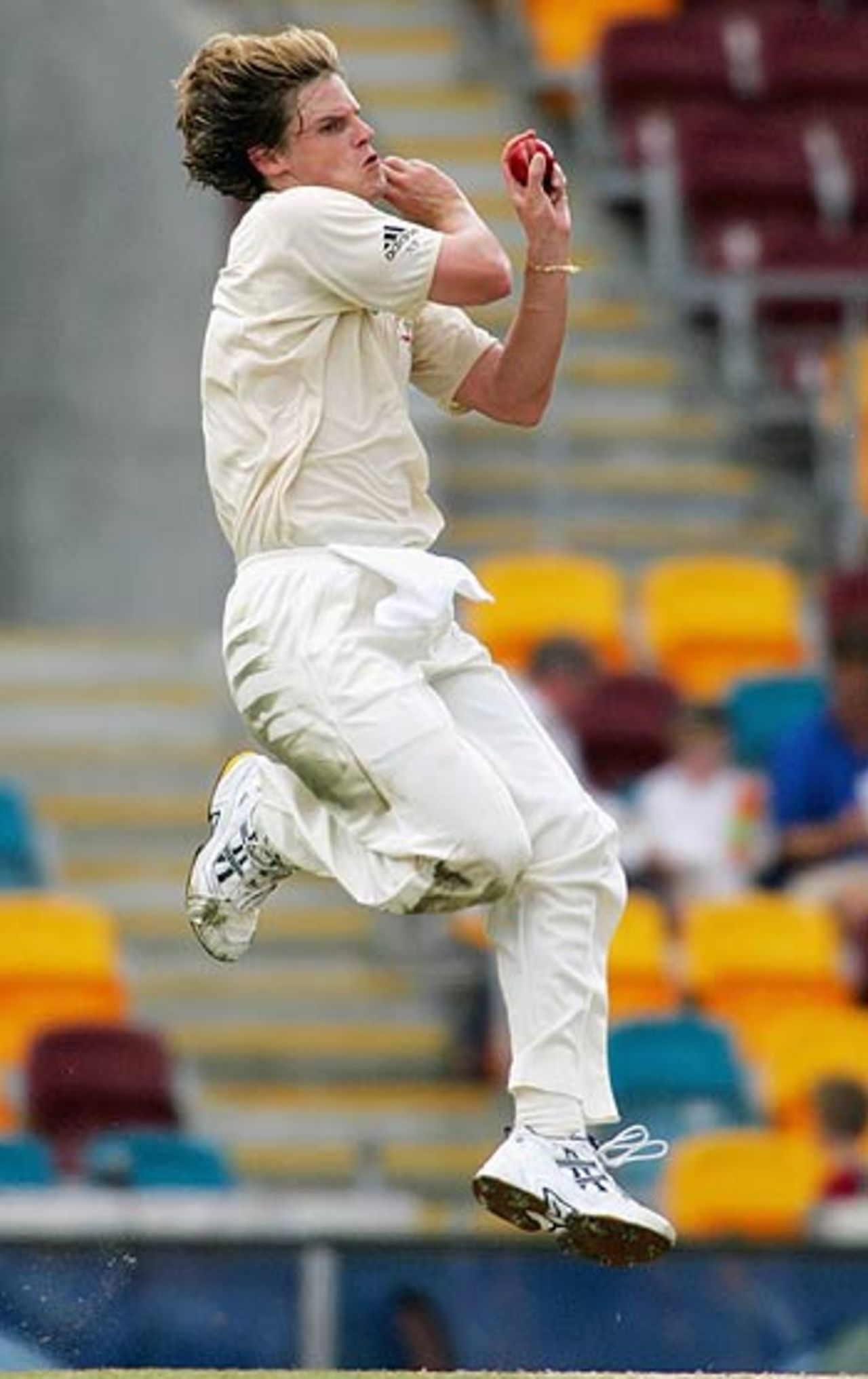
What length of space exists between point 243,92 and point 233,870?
1316 mm

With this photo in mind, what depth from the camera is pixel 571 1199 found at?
7.62 meters

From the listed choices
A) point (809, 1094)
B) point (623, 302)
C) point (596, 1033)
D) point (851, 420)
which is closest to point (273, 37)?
point (596, 1033)

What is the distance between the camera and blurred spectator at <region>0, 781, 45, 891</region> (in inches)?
541

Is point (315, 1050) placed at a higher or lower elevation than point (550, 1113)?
lower

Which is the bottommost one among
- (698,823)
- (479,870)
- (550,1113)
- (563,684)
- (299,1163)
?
(299,1163)

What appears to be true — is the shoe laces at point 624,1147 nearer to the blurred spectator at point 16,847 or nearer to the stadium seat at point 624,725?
the stadium seat at point 624,725

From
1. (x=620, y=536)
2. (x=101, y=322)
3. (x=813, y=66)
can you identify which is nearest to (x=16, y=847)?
(x=101, y=322)

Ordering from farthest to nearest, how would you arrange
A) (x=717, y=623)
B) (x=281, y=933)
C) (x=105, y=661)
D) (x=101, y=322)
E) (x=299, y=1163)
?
(x=101, y=322) < (x=105, y=661) < (x=717, y=623) < (x=281, y=933) < (x=299, y=1163)

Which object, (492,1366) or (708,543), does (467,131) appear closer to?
(708,543)

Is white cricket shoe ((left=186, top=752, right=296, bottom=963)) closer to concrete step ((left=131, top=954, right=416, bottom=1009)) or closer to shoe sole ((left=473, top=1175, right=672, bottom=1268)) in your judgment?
shoe sole ((left=473, top=1175, right=672, bottom=1268))

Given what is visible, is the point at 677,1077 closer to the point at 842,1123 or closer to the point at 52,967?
the point at 842,1123

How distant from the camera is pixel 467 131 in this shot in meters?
16.8

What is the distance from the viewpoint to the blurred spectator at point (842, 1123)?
38.8 ft

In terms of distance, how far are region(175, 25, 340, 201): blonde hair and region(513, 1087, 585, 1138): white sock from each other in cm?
160
